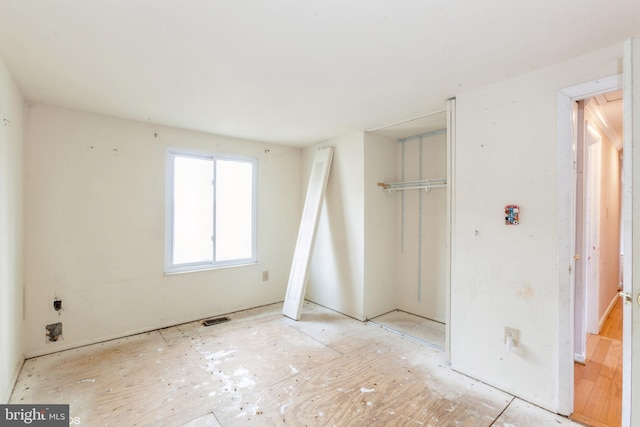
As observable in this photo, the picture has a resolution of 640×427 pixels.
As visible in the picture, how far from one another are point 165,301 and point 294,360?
1.76 meters

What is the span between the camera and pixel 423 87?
7.78 ft

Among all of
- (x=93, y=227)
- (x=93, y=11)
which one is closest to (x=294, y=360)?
(x=93, y=227)

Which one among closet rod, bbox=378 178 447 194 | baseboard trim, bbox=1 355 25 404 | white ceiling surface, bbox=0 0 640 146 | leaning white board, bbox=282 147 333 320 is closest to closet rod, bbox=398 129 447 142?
closet rod, bbox=378 178 447 194

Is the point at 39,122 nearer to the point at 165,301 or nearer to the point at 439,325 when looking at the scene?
the point at 165,301

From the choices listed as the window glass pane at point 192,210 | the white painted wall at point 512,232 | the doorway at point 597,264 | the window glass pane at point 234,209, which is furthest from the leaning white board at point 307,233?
the doorway at point 597,264

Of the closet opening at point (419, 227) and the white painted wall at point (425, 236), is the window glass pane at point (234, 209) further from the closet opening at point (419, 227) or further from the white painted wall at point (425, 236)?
the white painted wall at point (425, 236)

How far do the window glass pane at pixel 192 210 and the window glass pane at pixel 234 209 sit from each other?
116 mm

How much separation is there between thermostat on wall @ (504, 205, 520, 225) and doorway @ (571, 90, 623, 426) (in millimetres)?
814

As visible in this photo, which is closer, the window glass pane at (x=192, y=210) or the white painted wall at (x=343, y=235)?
the window glass pane at (x=192, y=210)

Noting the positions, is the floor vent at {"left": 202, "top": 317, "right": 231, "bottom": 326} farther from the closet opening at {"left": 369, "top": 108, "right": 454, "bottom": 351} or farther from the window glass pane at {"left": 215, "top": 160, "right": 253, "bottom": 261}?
the closet opening at {"left": 369, "top": 108, "right": 454, "bottom": 351}

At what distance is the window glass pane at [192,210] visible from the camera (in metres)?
3.58

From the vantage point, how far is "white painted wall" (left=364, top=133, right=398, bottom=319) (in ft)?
12.2

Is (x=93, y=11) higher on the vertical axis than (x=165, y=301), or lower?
higher

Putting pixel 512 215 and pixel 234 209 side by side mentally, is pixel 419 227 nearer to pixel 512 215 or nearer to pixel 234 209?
pixel 512 215
